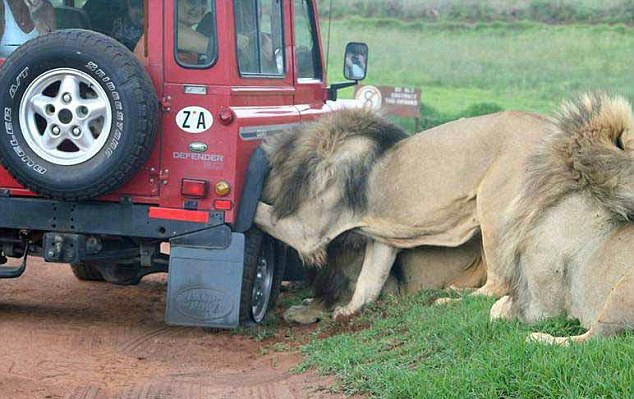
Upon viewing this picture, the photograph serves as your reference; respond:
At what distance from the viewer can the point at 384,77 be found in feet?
102

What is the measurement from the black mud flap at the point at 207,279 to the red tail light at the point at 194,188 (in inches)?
9.3

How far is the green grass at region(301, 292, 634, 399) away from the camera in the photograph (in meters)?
5.24

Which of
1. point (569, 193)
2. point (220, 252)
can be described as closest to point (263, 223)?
point (220, 252)

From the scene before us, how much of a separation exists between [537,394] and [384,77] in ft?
85.3

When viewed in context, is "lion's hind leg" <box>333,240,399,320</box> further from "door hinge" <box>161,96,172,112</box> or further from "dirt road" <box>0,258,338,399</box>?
"door hinge" <box>161,96,172,112</box>

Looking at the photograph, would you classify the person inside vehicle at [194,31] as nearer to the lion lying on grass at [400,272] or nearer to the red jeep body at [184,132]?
the red jeep body at [184,132]

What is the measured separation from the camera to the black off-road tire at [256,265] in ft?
25.9

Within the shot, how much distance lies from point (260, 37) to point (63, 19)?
1.28 metres

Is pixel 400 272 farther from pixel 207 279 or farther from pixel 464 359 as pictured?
pixel 464 359

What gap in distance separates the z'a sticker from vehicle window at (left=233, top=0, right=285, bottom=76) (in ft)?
1.41

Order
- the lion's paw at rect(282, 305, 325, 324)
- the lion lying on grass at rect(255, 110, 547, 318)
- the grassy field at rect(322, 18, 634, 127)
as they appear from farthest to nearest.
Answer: the grassy field at rect(322, 18, 634, 127), the lion's paw at rect(282, 305, 325, 324), the lion lying on grass at rect(255, 110, 547, 318)

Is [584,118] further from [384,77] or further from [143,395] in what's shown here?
[384,77]

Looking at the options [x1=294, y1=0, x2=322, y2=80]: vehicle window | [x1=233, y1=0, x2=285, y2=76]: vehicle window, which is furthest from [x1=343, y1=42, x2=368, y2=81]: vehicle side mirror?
[x1=233, y1=0, x2=285, y2=76]: vehicle window

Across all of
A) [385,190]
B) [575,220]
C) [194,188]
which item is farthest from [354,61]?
[575,220]
